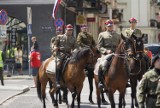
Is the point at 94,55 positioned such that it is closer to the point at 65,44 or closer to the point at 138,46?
the point at 65,44

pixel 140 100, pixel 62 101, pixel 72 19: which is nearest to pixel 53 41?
pixel 62 101

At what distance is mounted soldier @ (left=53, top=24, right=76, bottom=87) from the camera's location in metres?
15.6

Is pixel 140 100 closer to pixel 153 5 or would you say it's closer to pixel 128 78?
pixel 128 78

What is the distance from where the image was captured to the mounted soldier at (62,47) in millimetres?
15580

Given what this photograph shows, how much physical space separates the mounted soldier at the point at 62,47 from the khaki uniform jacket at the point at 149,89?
685cm

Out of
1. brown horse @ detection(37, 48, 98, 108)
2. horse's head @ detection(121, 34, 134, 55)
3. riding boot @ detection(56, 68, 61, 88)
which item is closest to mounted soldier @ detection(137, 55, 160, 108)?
horse's head @ detection(121, 34, 134, 55)

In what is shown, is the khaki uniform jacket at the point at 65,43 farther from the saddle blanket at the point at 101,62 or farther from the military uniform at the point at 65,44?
the saddle blanket at the point at 101,62

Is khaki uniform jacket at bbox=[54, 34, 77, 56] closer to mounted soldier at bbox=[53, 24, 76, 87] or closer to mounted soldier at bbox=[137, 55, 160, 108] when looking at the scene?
mounted soldier at bbox=[53, 24, 76, 87]

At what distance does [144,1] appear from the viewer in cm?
8744

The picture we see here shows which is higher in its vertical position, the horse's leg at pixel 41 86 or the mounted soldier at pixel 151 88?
the mounted soldier at pixel 151 88

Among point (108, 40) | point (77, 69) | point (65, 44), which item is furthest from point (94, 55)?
point (65, 44)

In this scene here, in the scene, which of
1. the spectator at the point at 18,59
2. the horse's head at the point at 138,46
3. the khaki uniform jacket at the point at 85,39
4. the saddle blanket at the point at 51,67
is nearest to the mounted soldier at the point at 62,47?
the saddle blanket at the point at 51,67

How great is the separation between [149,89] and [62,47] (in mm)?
7248

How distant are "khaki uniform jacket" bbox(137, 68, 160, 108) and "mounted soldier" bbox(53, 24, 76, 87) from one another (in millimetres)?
6848
